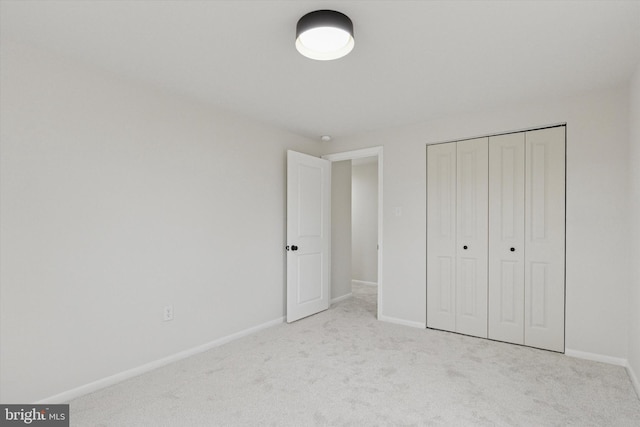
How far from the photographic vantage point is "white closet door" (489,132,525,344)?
3291mm

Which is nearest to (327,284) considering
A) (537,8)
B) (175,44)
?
(175,44)

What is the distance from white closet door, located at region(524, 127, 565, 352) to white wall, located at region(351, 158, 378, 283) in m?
3.41

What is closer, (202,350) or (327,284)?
(202,350)

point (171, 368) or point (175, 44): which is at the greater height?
point (175, 44)

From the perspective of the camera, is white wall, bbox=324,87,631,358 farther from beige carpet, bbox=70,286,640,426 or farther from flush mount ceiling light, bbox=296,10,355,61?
flush mount ceiling light, bbox=296,10,355,61

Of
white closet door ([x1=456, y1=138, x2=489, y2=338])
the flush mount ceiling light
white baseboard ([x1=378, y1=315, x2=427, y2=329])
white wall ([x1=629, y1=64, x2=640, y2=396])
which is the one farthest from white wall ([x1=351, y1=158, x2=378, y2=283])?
the flush mount ceiling light

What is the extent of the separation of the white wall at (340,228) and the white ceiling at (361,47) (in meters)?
2.05

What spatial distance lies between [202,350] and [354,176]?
15.2 ft

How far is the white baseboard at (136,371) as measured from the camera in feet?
7.40

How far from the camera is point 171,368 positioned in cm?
277

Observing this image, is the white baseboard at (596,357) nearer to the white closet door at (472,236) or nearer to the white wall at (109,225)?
the white closet door at (472,236)

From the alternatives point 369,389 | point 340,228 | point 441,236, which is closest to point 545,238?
point 441,236

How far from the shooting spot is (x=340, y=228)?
5.20 m

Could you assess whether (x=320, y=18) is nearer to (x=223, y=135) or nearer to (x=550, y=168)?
(x=223, y=135)
